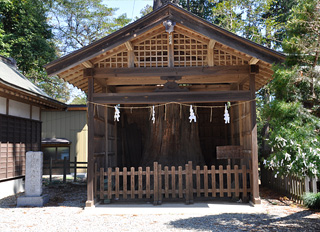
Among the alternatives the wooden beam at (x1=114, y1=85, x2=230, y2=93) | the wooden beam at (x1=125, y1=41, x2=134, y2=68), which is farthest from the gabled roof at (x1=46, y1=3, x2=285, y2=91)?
the wooden beam at (x1=114, y1=85, x2=230, y2=93)

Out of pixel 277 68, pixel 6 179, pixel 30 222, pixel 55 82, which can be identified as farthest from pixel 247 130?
pixel 55 82

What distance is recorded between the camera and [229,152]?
9805 mm

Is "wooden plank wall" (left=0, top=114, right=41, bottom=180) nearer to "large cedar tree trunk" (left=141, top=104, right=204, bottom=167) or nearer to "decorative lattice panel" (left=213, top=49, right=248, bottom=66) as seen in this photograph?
"large cedar tree trunk" (left=141, top=104, right=204, bottom=167)

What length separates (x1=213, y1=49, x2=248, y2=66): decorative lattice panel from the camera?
30.5 ft

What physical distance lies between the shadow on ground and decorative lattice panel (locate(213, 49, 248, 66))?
4.60m

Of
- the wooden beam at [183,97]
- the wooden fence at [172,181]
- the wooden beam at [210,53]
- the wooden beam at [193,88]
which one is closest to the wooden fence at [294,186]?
the wooden fence at [172,181]

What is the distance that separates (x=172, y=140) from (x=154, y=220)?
472 centimetres

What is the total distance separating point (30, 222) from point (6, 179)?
4561mm

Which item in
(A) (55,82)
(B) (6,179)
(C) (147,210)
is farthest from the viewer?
(A) (55,82)

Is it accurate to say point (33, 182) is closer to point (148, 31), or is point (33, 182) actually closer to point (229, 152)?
point (148, 31)

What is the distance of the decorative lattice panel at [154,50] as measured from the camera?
9.21 metres

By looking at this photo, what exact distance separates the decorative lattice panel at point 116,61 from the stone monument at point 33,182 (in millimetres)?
3467

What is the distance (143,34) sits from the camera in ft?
29.0

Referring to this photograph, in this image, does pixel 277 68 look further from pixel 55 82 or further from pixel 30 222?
pixel 55 82
